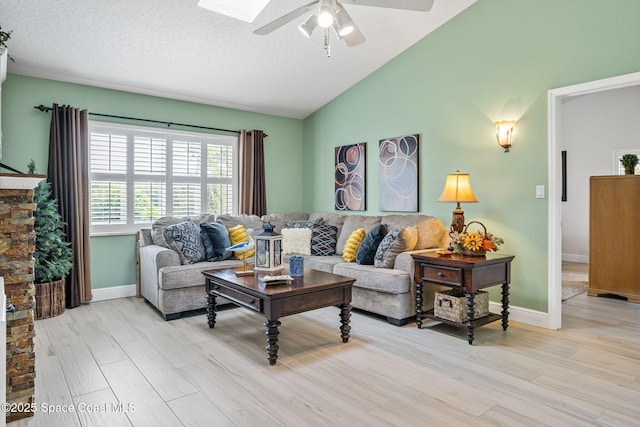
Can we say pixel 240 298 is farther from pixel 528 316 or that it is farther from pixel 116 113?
pixel 116 113

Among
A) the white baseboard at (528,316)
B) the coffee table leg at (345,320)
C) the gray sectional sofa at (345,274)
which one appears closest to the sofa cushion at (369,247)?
the gray sectional sofa at (345,274)

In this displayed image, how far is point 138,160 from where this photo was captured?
15.9 ft

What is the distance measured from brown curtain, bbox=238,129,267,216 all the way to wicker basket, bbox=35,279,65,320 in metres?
2.34

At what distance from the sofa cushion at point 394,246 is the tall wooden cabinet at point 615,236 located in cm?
255

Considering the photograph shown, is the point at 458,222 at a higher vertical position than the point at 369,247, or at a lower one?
higher

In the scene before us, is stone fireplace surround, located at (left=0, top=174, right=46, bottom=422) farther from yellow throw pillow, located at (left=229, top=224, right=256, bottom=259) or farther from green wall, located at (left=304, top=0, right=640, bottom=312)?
green wall, located at (left=304, top=0, right=640, bottom=312)

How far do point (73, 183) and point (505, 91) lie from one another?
4515 mm

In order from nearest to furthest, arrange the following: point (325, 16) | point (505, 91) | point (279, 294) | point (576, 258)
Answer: point (325, 16)
point (279, 294)
point (505, 91)
point (576, 258)

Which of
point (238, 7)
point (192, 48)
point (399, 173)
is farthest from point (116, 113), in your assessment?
point (399, 173)

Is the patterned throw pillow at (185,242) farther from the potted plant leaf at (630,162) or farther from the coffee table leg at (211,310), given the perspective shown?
the potted plant leaf at (630,162)

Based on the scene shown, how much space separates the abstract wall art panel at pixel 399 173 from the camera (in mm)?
4586

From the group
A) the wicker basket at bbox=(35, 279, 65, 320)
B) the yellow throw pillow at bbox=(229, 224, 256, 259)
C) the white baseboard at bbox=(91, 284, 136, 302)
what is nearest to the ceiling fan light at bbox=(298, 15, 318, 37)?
the yellow throw pillow at bbox=(229, 224, 256, 259)

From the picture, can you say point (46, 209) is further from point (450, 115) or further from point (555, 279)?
point (555, 279)

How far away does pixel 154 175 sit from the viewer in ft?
16.3
